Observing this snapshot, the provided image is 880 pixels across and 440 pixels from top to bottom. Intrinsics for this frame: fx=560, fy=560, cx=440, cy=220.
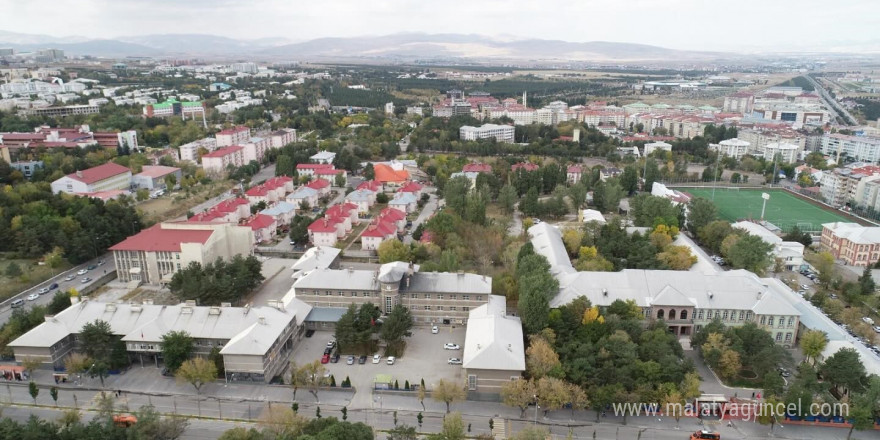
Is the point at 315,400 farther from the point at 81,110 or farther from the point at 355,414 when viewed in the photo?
the point at 81,110

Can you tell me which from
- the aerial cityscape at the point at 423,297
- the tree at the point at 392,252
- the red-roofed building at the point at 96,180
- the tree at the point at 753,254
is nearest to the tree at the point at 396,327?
the aerial cityscape at the point at 423,297

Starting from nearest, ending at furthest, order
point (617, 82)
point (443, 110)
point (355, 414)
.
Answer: point (355, 414)
point (443, 110)
point (617, 82)

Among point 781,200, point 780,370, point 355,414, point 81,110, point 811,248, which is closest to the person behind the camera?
point 355,414

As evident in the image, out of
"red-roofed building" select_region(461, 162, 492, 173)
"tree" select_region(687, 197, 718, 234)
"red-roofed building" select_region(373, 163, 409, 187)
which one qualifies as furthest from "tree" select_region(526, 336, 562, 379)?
"red-roofed building" select_region(373, 163, 409, 187)

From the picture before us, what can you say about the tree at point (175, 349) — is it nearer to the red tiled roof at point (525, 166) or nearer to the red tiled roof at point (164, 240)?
the red tiled roof at point (164, 240)

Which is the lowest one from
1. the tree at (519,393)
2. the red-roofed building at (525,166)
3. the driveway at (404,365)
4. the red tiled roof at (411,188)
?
the driveway at (404,365)

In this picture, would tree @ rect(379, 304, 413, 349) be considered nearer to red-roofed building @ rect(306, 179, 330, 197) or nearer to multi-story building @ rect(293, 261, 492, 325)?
multi-story building @ rect(293, 261, 492, 325)

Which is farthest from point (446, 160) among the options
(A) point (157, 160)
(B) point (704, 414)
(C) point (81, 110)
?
(C) point (81, 110)

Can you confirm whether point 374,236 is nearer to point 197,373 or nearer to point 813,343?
point 197,373
